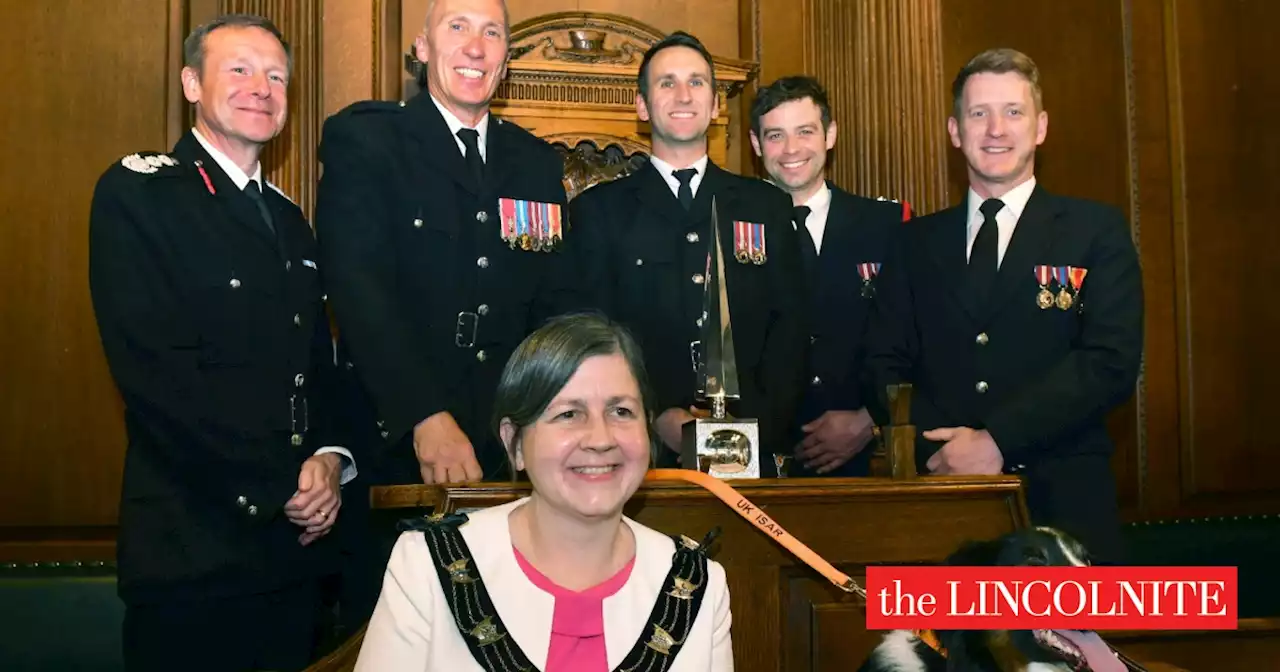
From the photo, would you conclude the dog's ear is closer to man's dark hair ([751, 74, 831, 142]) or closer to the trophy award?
the trophy award

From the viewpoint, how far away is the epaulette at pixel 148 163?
8.19 ft

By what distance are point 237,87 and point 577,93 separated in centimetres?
161

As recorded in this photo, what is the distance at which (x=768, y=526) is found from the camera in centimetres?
206

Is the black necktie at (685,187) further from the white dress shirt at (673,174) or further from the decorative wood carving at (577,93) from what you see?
the decorative wood carving at (577,93)

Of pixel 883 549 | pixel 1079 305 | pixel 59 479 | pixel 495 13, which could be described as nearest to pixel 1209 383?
pixel 1079 305

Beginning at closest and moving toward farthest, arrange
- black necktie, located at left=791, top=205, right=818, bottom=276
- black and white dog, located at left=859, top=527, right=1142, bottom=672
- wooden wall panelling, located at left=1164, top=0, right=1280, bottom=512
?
black and white dog, located at left=859, top=527, right=1142, bottom=672 → black necktie, located at left=791, top=205, right=818, bottom=276 → wooden wall panelling, located at left=1164, top=0, right=1280, bottom=512

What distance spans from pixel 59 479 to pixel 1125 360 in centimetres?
→ 303

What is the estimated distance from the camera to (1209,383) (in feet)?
14.6

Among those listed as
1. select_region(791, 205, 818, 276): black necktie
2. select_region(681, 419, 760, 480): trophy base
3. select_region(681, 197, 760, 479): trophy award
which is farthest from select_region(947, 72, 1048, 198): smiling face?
select_region(681, 419, 760, 480): trophy base

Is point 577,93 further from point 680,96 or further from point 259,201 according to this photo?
point 259,201

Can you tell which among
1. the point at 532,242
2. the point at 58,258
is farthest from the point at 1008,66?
the point at 58,258

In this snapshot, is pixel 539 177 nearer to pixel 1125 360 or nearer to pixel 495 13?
pixel 495 13

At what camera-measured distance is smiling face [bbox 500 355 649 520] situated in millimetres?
1751

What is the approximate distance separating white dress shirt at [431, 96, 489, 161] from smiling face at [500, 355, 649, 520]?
46.2 inches
